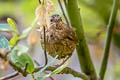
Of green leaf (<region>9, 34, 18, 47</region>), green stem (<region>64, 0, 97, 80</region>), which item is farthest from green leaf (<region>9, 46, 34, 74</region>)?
green stem (<region>64, 0, 97, 80</region>)

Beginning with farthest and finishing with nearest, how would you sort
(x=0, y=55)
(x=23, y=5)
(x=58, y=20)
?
(x=23, y=5), (x=58, y=20), (x=0, y=55)

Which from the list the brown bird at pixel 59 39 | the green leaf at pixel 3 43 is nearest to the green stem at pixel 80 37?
the brown bird at pixel 59 39

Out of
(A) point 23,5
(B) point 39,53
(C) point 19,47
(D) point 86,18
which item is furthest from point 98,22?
(B) point 39,53

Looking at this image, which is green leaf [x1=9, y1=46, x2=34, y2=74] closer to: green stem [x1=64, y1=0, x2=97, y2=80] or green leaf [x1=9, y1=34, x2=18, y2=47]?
green leaf [x1=9, y1=34, x2=18, y2=47]

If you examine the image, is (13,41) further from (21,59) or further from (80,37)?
(80,37)

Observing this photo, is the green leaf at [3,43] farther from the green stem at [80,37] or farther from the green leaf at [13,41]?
the green stem at [80,37]

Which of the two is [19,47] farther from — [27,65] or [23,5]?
[23,5]
